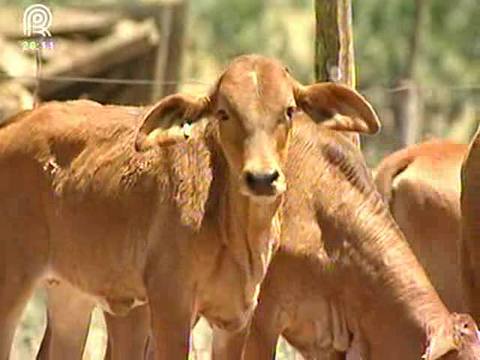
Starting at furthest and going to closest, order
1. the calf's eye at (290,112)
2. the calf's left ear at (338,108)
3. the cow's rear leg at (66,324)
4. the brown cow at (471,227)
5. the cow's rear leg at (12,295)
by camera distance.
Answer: the brown cow at (471,227)
the cow's rear leg at (66,324)
the cow's rear leg at (12,295)
the calf's left ear at (338,108)
the calf's eye at (290,112)

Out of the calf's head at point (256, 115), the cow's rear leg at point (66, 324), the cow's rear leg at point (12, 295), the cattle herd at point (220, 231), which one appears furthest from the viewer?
the cow's rear leg at point (66, 324)

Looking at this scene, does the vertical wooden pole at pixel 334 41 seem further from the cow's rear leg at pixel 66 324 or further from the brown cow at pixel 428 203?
the cow's rear leg at pixel 66 324

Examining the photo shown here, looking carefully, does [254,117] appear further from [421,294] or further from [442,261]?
[442,261]

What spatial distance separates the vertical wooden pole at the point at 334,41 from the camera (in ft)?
38.9

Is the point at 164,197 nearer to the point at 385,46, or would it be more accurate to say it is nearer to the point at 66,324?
the point at 66,324

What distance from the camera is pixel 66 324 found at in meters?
10.3

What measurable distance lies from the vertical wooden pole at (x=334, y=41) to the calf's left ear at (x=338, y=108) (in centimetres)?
272

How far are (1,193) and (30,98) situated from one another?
28.3 ft

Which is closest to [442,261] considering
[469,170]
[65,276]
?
[469,170]

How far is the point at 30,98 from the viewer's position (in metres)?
18.3

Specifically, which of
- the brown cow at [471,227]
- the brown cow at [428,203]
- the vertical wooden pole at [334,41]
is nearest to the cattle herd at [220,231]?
the brown cow at [428,203]

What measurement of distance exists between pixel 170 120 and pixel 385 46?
904 inches

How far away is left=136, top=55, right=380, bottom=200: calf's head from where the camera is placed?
27.4 feet

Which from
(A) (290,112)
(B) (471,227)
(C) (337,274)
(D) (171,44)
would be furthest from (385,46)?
(A) (290,112)
